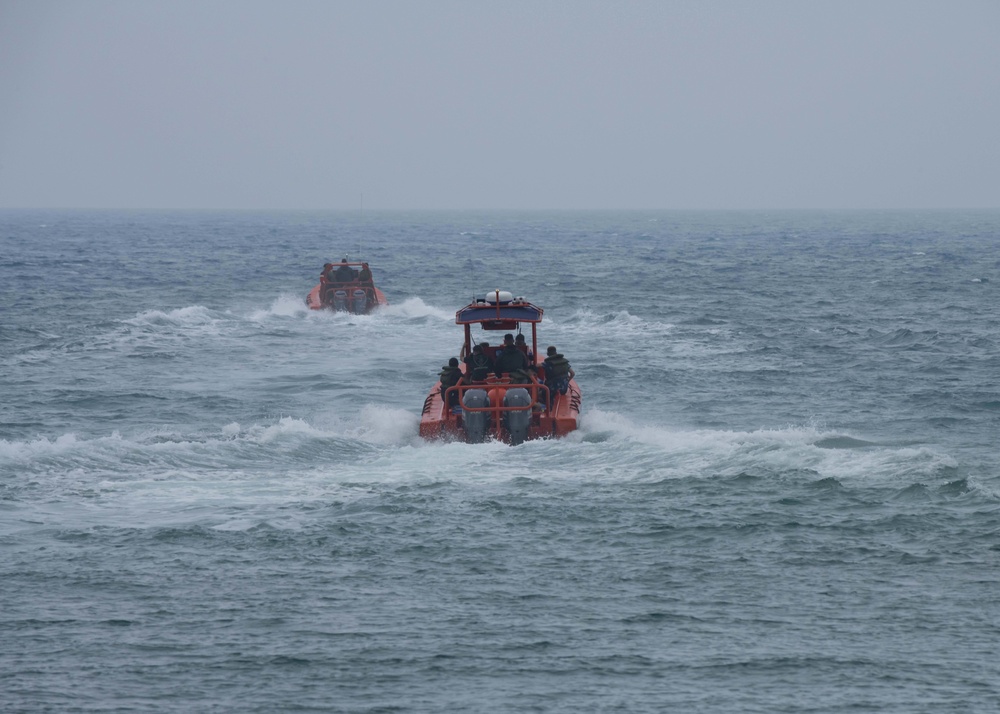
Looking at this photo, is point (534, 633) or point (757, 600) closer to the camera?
point (534, 633)

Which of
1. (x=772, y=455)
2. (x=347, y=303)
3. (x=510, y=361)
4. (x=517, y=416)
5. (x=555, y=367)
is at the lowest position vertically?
(x=772, y=455)

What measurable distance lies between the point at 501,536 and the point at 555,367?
6811 mm

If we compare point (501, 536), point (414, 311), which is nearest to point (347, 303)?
point (414, 311)

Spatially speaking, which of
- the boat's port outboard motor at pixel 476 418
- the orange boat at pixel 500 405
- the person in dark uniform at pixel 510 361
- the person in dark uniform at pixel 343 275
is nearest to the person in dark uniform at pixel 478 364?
the orange boat at pixel 500 405

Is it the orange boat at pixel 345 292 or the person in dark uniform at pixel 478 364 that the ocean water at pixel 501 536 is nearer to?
the person in dark uniform at pixel 478 364

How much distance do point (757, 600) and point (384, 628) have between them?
12.6ft

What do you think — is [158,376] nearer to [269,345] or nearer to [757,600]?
[269,345]

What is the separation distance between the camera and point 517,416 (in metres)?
19.1

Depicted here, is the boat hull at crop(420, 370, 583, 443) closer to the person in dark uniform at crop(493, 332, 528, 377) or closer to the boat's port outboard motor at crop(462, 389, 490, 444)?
the boat's port outboard motor at crop(462, 389, 490, 444)

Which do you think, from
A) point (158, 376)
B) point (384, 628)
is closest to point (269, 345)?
point (158, 376)

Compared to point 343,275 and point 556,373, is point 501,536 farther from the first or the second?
point 343,275

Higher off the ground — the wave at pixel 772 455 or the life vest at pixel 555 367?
the life vest at pixel 555 367

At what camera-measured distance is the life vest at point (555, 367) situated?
Result: 21.0 metres

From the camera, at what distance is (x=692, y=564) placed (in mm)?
13578
